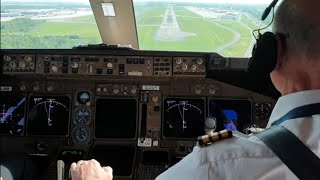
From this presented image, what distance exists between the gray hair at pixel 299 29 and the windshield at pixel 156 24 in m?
2.72

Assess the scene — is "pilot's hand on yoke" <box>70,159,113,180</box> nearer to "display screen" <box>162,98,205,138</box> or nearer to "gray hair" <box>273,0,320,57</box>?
"gray hair" <box>273,0,320,57</box>

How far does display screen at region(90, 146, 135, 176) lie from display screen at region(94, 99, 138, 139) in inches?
4.7

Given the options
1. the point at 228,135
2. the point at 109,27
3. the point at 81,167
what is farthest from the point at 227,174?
the point at 109,27

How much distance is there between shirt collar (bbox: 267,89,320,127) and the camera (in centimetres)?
119

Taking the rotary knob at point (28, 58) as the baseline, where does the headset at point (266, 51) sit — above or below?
above

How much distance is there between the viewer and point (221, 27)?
429cm

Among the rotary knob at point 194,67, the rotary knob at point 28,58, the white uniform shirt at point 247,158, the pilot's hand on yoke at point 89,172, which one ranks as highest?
the white uniform shirt at point 247,158

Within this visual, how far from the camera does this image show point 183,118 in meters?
3.83

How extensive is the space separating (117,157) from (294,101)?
255cm

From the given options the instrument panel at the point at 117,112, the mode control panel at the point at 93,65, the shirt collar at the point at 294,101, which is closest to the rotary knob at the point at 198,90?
the instrument panel at the point at 117,112

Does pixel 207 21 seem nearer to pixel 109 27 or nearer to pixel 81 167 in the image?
pixel 109 27

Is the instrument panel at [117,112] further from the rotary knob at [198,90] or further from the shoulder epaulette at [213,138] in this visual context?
the shoulder epaulette at [213,138]

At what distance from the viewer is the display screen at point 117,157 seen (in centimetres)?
346

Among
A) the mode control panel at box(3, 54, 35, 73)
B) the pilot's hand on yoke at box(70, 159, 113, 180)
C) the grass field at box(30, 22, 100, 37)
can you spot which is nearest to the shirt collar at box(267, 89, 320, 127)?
the pilot's hand on yoke at box(70, 159, 113, 180)
